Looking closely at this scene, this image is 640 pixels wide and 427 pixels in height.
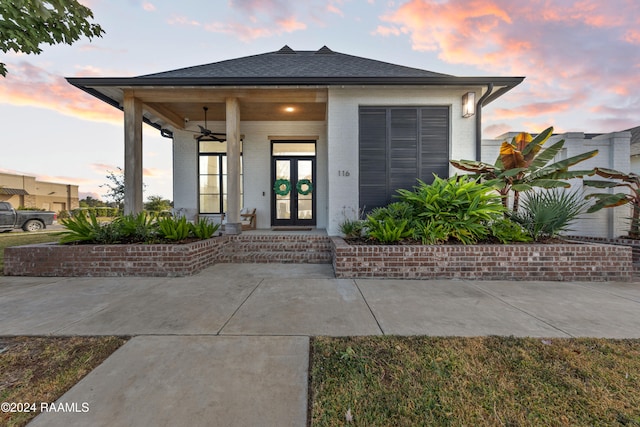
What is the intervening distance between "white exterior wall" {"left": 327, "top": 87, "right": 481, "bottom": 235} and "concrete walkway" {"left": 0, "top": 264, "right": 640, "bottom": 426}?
7.26 ft

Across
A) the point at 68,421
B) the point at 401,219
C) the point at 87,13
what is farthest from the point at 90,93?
the point at 401,219

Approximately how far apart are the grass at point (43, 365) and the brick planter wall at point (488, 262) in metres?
2.99

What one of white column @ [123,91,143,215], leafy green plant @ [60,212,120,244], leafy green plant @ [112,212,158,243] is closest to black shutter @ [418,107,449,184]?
leafy green plant @ [112,212,158,243]

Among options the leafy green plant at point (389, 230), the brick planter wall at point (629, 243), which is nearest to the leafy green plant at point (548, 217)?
the brick planter wall at point (629, 243)

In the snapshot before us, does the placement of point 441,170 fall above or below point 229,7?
below

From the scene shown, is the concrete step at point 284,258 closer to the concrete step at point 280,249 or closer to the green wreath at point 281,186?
the concrete step at point 280,249

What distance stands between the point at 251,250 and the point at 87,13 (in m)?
5.46

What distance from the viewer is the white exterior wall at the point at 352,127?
5.84m

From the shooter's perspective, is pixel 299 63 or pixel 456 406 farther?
pixel 299 63

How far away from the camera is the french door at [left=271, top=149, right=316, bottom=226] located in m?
8.06

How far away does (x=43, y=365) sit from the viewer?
1812 mm

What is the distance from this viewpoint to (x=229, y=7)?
316 inches

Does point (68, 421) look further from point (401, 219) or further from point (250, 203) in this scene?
point (250, 203)

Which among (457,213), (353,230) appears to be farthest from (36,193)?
(457,213)
